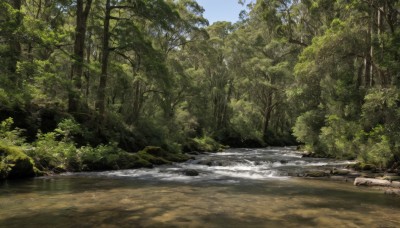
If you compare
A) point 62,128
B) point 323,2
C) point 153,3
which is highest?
point 323,2

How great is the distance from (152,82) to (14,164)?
1273 cm

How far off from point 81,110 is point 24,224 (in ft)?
48.8

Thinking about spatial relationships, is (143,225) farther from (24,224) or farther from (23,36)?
(23,36)

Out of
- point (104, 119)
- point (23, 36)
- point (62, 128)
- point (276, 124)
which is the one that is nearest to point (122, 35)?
point (104, 119)

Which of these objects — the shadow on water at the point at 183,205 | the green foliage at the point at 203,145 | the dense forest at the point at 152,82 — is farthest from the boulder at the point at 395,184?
the green foliage at the point at 203,145

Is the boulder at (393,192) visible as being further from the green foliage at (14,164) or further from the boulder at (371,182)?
the green foliage at (14,164)

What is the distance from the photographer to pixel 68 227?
616cm

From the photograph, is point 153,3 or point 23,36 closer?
point 23,36

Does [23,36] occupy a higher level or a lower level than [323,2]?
lower

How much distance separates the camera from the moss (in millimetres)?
11094

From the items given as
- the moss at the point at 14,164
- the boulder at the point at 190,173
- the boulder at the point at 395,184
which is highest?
the moss at the point at 14,164

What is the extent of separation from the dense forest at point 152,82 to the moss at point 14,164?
4 centimetres

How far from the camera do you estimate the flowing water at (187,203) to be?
6.86m

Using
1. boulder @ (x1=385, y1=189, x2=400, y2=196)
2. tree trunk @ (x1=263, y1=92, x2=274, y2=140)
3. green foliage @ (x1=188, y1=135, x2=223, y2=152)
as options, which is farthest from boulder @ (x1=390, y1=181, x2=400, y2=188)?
tree trunk @ (x1=263, y1=92, x2=274, y2=140)
